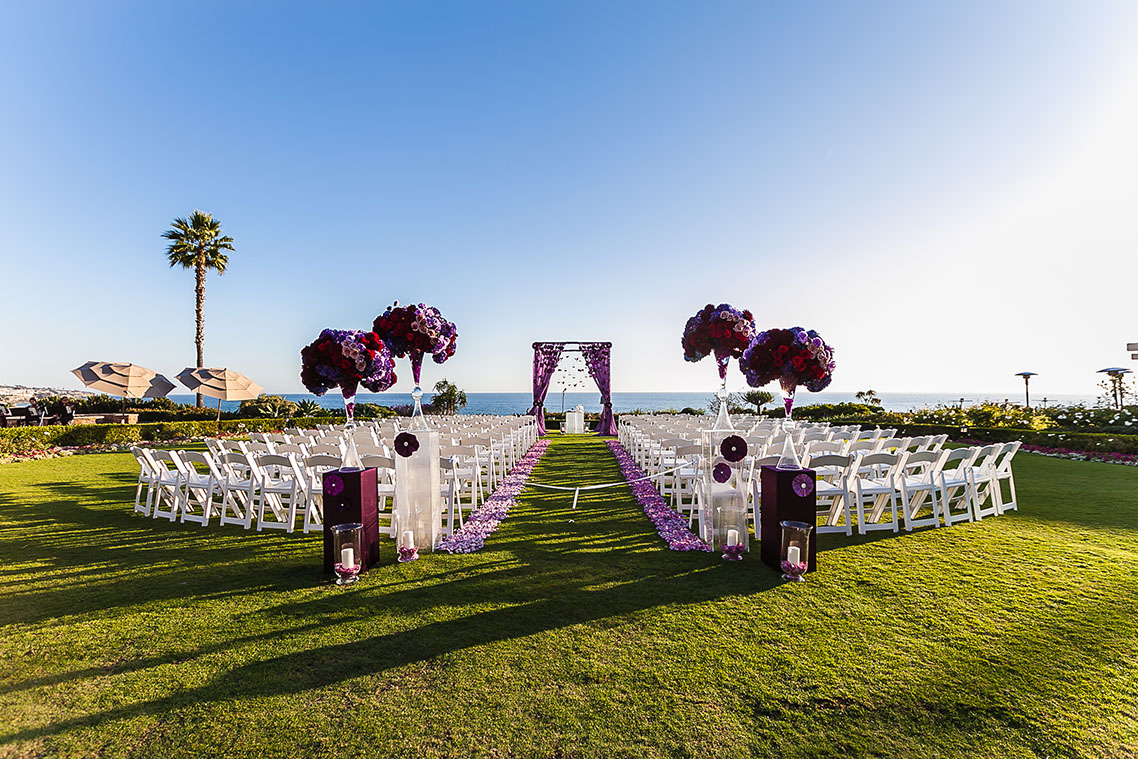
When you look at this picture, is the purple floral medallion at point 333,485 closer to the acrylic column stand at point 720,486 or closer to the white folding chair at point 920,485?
the acrylic column stand at point 720,486

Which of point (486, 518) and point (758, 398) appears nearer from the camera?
point (486, 518)

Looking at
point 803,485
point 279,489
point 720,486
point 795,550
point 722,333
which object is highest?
point 722,333

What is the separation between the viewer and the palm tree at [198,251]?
81.9 feet

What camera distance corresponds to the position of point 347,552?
4.32 metres

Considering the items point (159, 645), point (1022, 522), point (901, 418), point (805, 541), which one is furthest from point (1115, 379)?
point (159, 645)

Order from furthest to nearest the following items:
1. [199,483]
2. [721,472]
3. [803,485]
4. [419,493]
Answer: [199,483] < [419,493] < [721,472] < [803,485]

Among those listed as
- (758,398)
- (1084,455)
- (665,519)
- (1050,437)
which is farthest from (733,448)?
(758,398)

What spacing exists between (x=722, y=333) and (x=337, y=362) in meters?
4.17

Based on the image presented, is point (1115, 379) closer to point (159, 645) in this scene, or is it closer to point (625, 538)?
point (625, 538)

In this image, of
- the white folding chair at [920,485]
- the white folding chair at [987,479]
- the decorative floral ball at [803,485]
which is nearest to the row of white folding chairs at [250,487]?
the decorative floral ball at [803,485]

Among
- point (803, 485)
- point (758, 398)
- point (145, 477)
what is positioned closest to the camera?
point (803, 485)

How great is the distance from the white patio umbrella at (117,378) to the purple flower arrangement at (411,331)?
15046mm

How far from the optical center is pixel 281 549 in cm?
539

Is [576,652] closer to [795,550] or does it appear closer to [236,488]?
[795,550]
